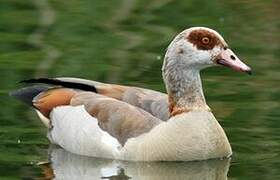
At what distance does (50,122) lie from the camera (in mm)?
12305

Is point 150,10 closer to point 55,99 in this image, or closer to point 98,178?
point 55,99

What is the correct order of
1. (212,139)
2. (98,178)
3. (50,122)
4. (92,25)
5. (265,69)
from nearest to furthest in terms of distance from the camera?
(98,178), (212,139), (50,122), (265,69), (92,25)

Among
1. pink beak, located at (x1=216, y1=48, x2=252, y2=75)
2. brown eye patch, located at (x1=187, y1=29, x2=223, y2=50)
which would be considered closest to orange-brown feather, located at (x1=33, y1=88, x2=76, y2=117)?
brown eye patch, located at (x1=187, y1=29, x2=223, y2=50)

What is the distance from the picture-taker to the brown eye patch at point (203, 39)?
11625 millimetres

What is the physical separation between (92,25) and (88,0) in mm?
1549

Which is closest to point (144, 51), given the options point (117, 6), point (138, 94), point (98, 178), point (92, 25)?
point (92, 25)

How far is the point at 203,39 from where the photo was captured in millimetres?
11656

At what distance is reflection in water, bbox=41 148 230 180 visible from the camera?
10938mm

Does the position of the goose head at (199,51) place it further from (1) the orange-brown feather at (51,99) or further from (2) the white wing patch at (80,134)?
Result: (1) the orange-brown feather at (51,99)

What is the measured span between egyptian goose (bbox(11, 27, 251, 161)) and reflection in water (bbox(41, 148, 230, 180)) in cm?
8

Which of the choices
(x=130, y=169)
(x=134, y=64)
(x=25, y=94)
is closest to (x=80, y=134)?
(x=130, y=169)

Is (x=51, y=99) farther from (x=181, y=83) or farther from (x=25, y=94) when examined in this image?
(x=181, y=83)

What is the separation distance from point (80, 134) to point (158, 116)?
74 cm

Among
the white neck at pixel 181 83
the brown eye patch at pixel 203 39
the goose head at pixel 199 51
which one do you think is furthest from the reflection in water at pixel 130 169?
the brown eye patch at pixel 203 39
